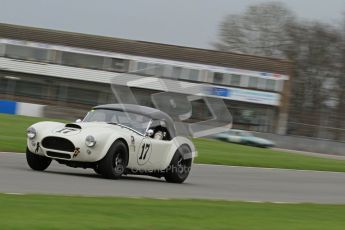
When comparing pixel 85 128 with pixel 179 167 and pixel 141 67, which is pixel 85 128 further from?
pixel 141 67

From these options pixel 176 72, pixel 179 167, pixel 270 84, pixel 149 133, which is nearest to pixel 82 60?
pixel 176 72

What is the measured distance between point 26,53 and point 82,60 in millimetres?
4927

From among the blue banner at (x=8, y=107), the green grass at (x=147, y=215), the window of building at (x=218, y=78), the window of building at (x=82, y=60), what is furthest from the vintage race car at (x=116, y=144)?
the window of building at (x=82, y=60)

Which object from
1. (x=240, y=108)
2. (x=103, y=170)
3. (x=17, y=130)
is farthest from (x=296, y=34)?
(x=103, y=170)

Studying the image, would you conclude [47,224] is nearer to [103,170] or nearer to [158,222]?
[158,222]

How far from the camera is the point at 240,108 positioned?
57.0 meters

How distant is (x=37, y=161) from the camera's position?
40.3ft

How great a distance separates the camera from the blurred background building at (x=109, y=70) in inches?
2283

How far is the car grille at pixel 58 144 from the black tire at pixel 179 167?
94.2 inches

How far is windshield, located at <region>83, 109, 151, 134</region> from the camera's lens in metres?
12.6

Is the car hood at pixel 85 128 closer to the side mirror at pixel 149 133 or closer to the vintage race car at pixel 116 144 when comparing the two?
the vintage race car at pixel 116 144

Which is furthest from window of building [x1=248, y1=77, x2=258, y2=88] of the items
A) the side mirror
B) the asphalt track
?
the side mirror

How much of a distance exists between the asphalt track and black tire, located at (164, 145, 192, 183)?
175 mm

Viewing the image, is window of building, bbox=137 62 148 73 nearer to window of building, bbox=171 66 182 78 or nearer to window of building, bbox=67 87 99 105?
window of building, bbox=171 66 182 78
